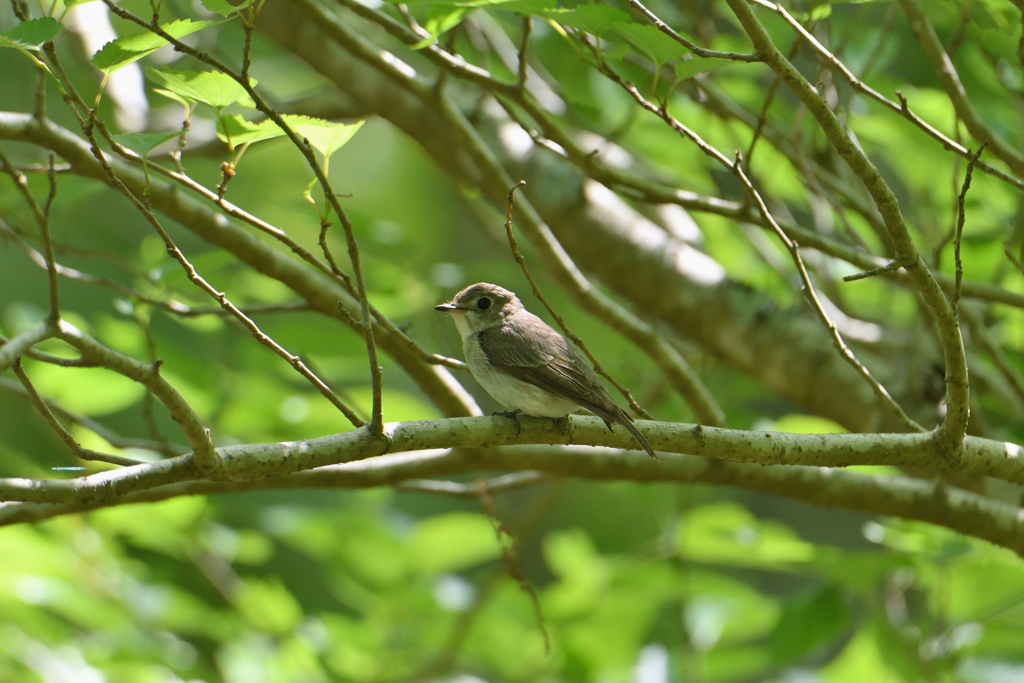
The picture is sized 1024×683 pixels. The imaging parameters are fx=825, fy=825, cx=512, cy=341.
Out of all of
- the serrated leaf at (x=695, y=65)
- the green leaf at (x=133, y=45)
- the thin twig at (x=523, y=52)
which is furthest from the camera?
the thin twig at (x=523, y=52)

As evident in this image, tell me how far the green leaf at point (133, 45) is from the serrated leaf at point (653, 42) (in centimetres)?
119

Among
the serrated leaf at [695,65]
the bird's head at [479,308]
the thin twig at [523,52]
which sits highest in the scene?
the thin twig at [523,52]

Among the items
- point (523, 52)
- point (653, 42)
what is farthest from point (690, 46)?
point (523, 52)

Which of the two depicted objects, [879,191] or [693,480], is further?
[693,480]

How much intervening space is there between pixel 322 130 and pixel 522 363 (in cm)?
159

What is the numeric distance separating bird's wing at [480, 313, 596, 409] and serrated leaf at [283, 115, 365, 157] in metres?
1.38

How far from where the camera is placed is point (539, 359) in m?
3.67

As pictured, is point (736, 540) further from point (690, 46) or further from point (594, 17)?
point (594, 17)

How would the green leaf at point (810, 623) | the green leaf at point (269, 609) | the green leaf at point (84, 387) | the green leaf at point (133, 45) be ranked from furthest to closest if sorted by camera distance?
the green leaf at point (269, 609), the green leaf at point (84, 387), the green leaf at point (810, 623), the green leaf at point (133, 45)

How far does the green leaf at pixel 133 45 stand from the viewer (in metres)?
2.17

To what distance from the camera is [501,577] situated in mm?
4695

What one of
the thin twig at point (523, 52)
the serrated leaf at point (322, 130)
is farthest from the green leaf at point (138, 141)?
the thin twig at point (523, 52)

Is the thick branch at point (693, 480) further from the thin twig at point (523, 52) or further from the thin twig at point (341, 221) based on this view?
the thin twig at point (523, 52)

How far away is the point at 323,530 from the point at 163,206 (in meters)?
1.87
